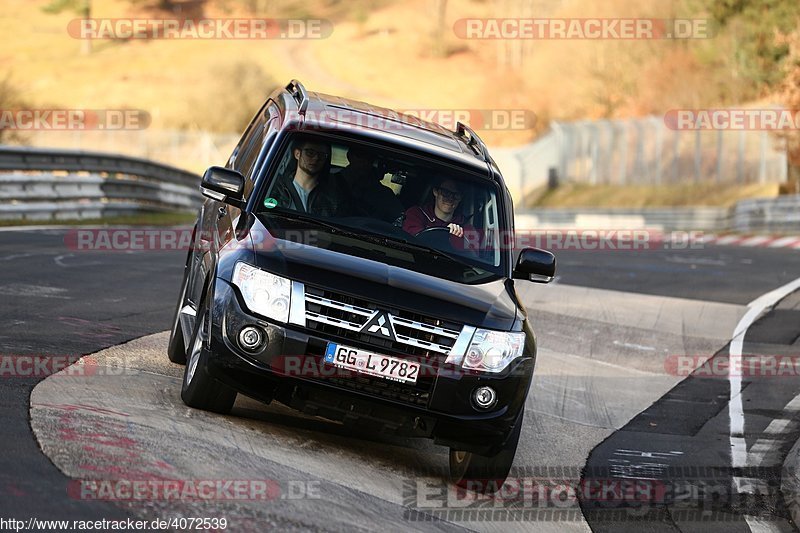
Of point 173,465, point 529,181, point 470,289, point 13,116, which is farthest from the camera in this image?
point 529,181

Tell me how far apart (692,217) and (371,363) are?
3889 cm

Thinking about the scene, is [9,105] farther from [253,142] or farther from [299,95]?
[299,95]

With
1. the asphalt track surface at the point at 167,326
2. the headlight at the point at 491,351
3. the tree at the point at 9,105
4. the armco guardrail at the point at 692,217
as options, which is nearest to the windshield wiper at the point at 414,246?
the headlight at the point at 491,351

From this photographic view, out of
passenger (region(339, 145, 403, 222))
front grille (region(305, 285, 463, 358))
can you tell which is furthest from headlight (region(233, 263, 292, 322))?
passenger (region(339, 145, 403, 222))

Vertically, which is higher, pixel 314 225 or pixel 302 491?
pixel 314 225

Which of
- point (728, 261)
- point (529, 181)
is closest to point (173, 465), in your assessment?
point (728, 261)

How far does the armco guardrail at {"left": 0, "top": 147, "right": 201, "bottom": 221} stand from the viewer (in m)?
22.2

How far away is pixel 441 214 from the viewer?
7820 millimetres

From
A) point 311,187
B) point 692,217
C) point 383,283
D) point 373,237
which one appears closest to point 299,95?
point 311,187

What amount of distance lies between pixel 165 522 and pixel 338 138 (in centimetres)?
326

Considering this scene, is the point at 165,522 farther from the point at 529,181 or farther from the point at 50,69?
the point at 50,69

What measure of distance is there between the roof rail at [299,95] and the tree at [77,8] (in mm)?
109814

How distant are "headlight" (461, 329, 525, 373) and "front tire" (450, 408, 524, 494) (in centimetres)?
35

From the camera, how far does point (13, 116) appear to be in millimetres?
31812
